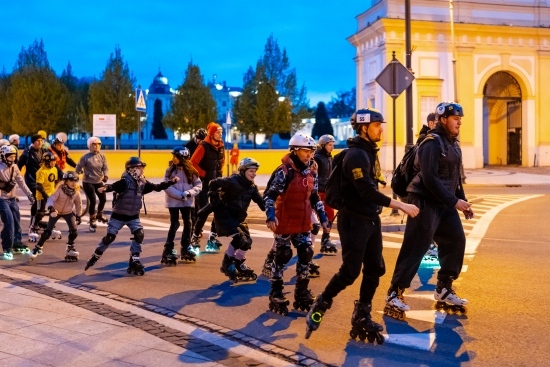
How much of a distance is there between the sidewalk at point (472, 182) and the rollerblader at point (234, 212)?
608cm

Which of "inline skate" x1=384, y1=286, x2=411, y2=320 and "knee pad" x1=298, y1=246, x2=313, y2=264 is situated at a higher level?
"knee pad" x1=298, y1=246, x2=313, y2=264

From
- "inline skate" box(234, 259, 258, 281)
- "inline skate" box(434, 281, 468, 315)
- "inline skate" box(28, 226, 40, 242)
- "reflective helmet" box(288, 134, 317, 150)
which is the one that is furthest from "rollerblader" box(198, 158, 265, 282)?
"inline skate" box(28, 226, 40, 242)

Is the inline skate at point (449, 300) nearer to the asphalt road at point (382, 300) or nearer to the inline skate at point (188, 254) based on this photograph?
the asphalt road at point (382, 300)

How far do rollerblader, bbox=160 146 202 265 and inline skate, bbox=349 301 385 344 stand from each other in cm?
458

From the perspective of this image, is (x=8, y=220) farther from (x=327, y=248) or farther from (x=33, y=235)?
(x=327, y=248)

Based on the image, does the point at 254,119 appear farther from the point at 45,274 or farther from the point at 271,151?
the point at 45,274

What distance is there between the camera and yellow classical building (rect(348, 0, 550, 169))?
38531mm

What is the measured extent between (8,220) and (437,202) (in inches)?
268

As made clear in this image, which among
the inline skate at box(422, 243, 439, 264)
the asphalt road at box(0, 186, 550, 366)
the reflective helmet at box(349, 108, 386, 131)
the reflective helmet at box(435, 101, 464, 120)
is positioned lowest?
the asphalt road at box(0, 186, 550, 366)

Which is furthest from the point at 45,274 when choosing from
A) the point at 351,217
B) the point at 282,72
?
the point at 282,72

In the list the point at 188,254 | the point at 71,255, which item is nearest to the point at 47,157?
the point at 71,255

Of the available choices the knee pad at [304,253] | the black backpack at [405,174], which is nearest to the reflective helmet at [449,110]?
the black backpack at [405,174]

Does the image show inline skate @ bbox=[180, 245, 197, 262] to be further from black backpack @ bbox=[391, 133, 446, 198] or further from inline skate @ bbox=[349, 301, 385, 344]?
inline skate @ bbox=[349, 301, 385, 344]

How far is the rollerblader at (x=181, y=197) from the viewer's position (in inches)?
413
